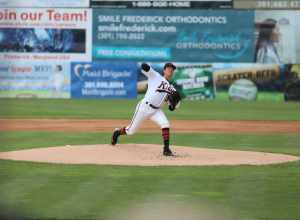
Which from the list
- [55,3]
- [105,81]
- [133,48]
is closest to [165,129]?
[105,81]

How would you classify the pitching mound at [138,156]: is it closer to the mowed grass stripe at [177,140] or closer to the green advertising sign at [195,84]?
the mowed grass stripe at [177,140]

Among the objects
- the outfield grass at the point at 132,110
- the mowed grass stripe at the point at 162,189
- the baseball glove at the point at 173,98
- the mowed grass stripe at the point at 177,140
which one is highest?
the baseball glove at the point at 173,98

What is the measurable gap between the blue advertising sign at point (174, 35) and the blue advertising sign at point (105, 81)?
1.37 metres

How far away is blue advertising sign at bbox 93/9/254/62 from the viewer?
3672 centimetres

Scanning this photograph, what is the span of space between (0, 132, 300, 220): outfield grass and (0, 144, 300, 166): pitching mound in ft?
1.87

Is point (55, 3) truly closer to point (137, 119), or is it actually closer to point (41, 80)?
point (41, 80)

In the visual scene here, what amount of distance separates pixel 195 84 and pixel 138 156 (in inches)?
908

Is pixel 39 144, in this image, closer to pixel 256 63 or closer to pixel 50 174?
pixel 50 174

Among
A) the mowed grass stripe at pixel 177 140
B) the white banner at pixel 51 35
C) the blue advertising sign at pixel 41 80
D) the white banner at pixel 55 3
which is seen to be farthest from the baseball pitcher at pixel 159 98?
the white banner at pixel 55 3

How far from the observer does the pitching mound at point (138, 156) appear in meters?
12.0

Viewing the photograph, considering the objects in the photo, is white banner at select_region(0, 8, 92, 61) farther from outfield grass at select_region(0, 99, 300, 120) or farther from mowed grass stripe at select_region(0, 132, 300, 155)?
mowed grass stripe at select_region(0, 132, 300, 155)

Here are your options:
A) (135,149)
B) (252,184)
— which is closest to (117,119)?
(135,149)

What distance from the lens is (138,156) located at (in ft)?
41.7

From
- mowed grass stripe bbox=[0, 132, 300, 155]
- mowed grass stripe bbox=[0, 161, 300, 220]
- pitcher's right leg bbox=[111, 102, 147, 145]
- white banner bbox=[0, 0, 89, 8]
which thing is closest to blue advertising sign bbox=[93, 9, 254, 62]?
white banner bbox=[0, 0, 89, 8]
